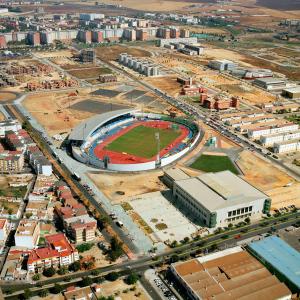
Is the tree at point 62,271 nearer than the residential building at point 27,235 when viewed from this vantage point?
Yes

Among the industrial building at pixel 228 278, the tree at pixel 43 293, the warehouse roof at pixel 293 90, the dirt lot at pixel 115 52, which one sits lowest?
the tree at pixel 43 293

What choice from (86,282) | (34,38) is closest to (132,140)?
(86,282)

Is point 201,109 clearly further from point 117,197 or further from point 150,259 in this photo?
point 150,259

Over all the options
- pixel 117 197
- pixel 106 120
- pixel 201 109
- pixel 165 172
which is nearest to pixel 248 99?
pixel 201 109

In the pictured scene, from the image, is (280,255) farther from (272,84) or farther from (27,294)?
(272,84)

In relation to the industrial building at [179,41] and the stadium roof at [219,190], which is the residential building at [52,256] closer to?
the stadium roof at [219,190]

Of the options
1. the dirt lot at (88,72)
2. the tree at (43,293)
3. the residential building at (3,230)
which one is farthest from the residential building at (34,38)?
the tree at (43,293)

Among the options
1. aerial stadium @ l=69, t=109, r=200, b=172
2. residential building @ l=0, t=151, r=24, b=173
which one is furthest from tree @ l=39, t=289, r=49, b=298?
residential building @ l=0, t=151, r=24, b=173
